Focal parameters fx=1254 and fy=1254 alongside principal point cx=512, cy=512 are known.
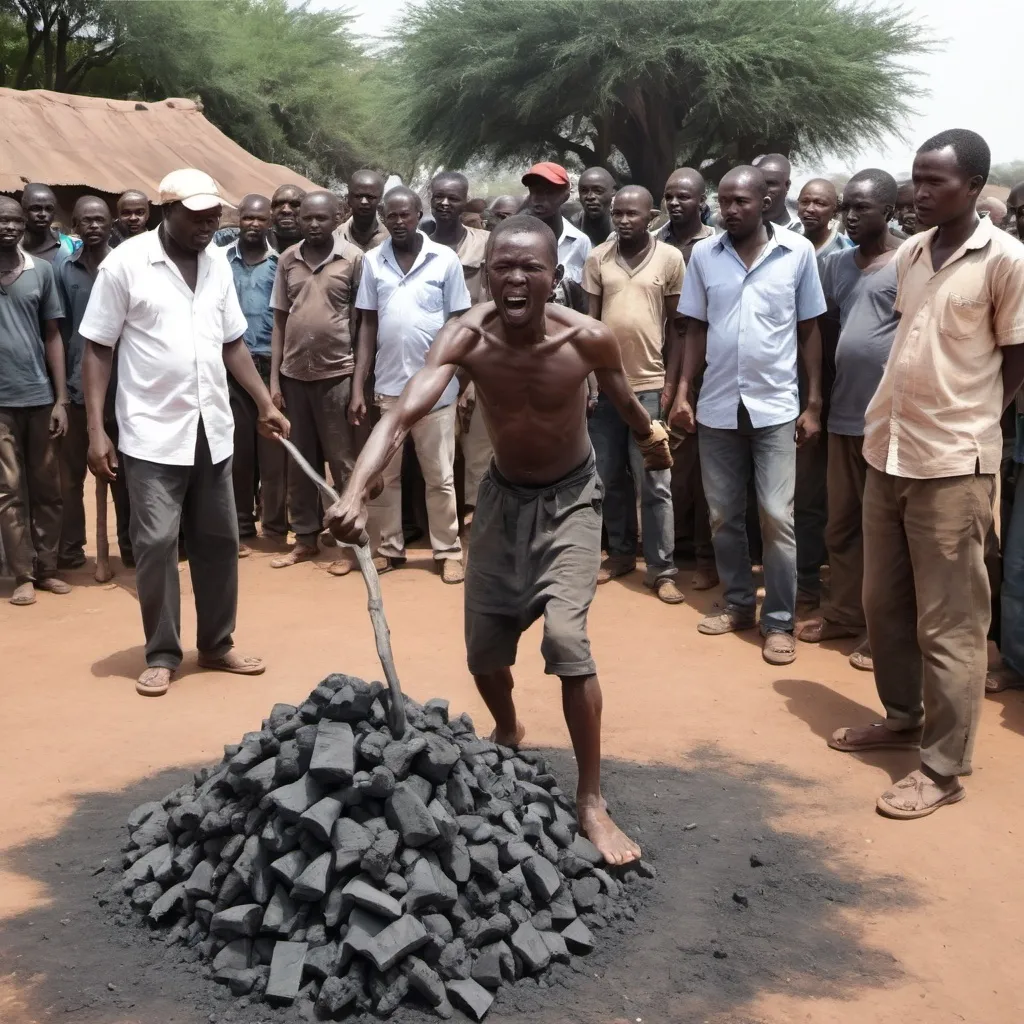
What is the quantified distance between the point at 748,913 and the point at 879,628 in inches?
63.2

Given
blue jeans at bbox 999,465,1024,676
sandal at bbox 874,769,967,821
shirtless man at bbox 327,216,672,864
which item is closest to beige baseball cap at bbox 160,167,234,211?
shirtless man at bbox 327,216,672,864

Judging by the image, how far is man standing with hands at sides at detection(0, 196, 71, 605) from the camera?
23.8ft

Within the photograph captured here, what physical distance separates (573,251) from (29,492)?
3.61 meters

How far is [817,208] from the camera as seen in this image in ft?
22.9

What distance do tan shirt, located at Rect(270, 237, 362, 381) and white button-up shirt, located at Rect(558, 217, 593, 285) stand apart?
134 cm

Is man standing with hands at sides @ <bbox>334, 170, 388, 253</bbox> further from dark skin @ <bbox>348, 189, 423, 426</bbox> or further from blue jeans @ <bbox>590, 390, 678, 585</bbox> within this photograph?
blue jeans @ <bbox>590, 390, 678, 585</bbox>

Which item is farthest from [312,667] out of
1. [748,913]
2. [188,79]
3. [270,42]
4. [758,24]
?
[270,42]

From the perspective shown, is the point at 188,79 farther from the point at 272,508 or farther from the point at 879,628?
the point at 879,628

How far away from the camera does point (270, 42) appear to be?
117 feet

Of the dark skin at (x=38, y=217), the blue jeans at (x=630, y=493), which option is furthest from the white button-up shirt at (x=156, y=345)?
the dark skin at (x=38, y=217)

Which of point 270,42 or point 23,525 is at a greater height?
point 270,42

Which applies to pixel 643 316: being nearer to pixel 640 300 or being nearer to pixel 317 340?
pixel 640 300

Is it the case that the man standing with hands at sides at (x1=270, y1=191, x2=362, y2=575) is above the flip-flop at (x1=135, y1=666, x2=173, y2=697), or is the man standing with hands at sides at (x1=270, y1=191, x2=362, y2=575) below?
above

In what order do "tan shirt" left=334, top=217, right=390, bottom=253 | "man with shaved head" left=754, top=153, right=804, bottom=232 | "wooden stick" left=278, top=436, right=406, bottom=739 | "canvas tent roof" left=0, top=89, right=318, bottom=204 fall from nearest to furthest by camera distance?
"wooden stick" left=278, top=436, right=406, bottom=739 < "man with shaved head" left=754, top=153, right=804, bottom=232 < "tan shirt" left=334, top=217, right=390, bottom=253 < "canvas tent roof" left=0, top=89, right=318, bottom=204
